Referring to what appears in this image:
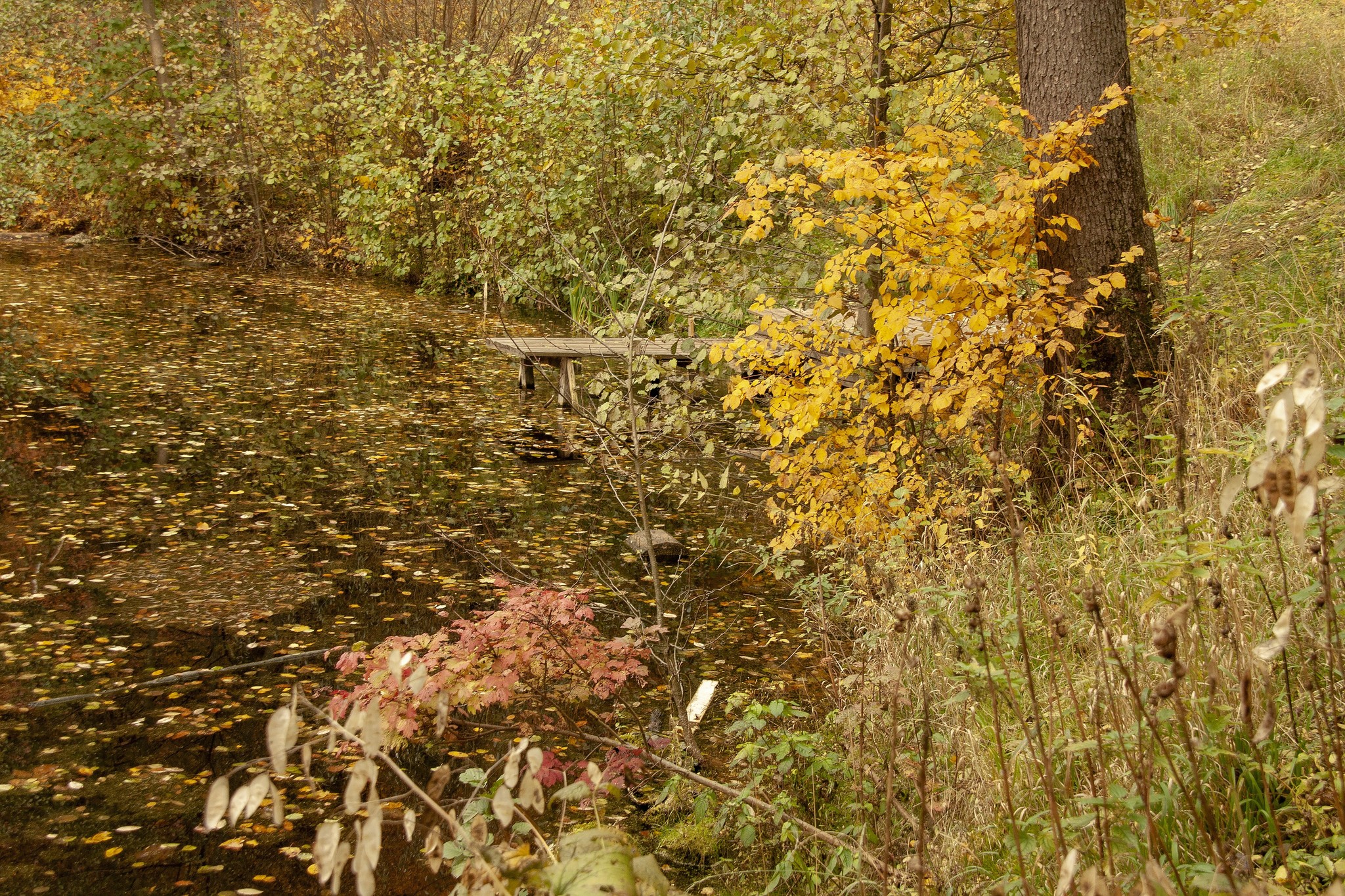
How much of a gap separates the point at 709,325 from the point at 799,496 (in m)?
1.68

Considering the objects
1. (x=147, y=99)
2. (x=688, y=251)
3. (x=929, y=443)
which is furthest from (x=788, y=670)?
(x=147, y=99)

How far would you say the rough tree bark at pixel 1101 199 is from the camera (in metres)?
5.14

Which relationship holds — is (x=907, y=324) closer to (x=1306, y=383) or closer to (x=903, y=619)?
(x=903, y=619)

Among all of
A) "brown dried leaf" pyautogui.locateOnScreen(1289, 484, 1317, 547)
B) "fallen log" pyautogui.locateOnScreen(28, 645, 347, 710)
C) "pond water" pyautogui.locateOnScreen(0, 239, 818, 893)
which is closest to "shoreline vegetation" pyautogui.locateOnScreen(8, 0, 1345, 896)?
"brown dried leaf" pyautogui.locateOnScreen(1289, 484, 1317, 547)

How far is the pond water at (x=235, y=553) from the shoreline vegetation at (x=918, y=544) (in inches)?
5.0

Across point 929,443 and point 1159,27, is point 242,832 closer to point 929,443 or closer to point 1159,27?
point 929,443

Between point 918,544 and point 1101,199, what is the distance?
1987 millimetres

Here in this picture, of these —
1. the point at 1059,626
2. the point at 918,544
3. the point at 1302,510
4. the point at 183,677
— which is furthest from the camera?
the point at 918,544

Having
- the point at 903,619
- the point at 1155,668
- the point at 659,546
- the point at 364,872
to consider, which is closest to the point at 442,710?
the point at 364,872

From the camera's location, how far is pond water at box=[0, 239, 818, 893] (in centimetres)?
358

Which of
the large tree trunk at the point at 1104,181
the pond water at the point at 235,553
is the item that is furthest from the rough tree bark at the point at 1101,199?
the pond water at the point at 235,553

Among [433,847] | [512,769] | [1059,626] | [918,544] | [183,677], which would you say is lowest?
[183,677]

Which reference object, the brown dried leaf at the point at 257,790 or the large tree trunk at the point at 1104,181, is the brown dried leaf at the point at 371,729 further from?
the large tree trunk at the point at 1104,181

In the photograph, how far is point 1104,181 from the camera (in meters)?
5.16
